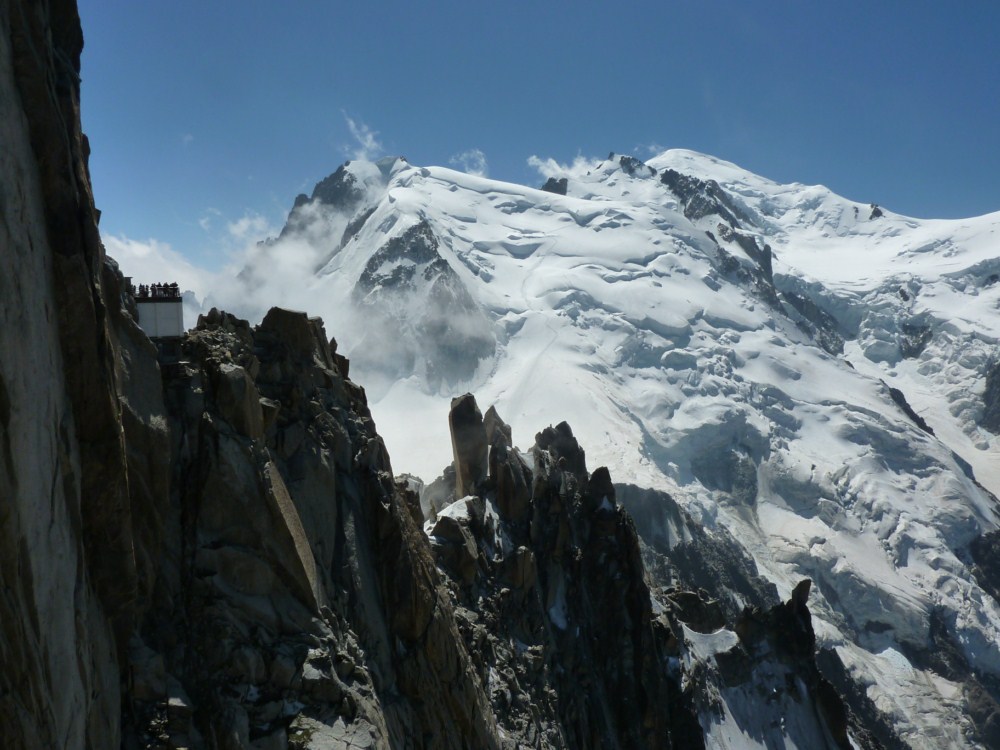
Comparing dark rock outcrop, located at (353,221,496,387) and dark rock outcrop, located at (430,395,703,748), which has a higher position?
dark rock outcrop, located at (353,221,496,387)

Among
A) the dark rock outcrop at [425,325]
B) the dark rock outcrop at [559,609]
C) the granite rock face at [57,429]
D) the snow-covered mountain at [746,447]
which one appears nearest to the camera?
the granite rock face at [57,429]

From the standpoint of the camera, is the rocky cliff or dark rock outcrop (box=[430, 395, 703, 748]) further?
dark rock outcrop (box=[430, 395, 703, 748])

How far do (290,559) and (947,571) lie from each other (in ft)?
530

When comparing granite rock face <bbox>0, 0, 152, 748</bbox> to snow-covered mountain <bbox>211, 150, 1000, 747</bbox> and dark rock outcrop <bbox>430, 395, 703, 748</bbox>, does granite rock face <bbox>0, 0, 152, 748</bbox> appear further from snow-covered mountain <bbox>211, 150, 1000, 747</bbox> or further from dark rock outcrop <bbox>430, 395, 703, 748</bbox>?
snow-covered mountain <bbox>211, 150, 1000, 747</bbox>

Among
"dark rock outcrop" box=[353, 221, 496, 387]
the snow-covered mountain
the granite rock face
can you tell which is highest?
"dark rock outcrop" box=[353, 221, 496, 387]

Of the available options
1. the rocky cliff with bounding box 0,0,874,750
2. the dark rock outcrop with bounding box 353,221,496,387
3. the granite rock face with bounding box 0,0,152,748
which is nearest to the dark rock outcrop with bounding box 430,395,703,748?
the rocky cliff with bounding box 0,0,874,750

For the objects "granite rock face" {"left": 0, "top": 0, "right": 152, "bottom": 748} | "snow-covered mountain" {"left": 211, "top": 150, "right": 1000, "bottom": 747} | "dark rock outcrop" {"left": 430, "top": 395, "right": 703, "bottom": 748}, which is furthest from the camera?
"snow-covered mountain" {"left": 211, "top": 150, "right": 1000, "bottom": 747}

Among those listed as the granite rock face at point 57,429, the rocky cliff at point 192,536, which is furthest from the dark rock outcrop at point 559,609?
the granite rock face at point 57,429

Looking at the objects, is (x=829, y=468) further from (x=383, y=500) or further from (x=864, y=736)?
(x=383, y=500)

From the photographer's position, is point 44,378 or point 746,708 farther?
point 746,708

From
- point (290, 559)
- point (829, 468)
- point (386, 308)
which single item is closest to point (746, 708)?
point (290, 559)

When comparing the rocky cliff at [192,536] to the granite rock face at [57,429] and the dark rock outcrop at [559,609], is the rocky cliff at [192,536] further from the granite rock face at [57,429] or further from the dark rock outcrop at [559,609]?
the dark rock outcrop at [559,609]

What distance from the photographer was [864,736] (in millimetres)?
78250

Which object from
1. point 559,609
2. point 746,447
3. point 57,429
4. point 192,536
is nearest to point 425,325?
point 746,447
